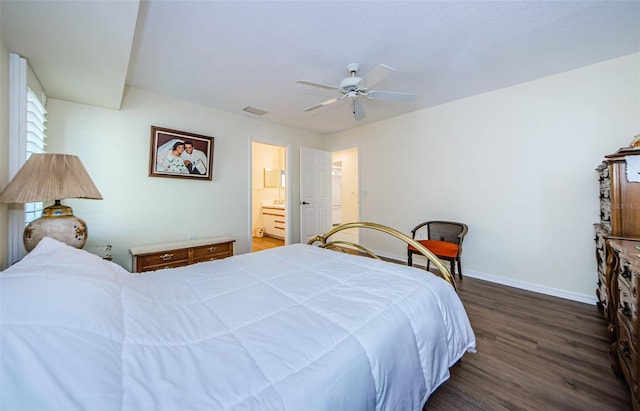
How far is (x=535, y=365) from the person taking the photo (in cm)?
168

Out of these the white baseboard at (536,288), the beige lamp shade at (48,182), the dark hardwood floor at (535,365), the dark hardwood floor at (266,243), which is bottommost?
the dark hardwood floor at (535,365)

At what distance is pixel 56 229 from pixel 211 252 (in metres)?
1.74

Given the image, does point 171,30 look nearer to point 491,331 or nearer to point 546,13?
point 546,13

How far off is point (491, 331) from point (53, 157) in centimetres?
364

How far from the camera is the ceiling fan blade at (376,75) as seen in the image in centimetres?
199

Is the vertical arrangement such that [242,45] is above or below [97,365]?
above

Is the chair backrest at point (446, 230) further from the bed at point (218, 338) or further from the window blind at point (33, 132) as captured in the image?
the window blind at point (33, 132)

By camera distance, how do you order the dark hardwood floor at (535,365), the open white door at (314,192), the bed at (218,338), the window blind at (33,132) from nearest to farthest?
the bed at (218,338) < the dark hardwood floor at (535,365) < the window blind at (33,132) < the open white door at (314,192)

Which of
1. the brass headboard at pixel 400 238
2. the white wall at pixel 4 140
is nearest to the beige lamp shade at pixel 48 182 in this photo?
the white wall at pixel 4 140

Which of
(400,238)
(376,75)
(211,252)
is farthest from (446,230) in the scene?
(211,252)

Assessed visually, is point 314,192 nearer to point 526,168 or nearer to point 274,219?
point 274,219

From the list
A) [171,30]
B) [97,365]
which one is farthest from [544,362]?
[171,30]

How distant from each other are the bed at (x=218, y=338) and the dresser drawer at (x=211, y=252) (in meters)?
1.76

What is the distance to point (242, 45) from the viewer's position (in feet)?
7.30
